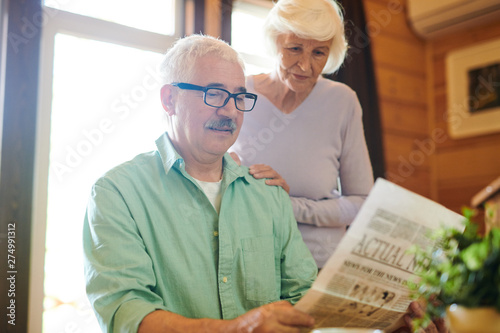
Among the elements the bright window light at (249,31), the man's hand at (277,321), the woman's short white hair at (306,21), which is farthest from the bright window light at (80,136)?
the man's hand at (277,321)

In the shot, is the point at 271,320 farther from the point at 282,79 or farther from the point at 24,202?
the point at 24,202

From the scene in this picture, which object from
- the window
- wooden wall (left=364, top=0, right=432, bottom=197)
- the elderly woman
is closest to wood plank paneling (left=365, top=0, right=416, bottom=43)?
wooden wall (left=364, top=0, right=432, bottom=197)

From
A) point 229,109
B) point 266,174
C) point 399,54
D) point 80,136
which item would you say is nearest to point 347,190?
point 266,174

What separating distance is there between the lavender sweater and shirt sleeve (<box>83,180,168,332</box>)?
0.68 m

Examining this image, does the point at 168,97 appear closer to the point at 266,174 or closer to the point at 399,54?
the point at 266,174

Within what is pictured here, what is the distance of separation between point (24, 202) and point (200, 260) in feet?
4.04

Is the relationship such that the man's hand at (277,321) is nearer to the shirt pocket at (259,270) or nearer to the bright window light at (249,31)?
the shirt pocket at (259,270)

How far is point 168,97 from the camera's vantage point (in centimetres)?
144

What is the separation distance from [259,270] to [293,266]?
0.11 m

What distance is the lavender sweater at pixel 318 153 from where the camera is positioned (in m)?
1.73

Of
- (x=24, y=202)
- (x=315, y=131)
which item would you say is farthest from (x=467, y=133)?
(x=24, y=202)

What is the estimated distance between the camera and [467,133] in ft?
11.5

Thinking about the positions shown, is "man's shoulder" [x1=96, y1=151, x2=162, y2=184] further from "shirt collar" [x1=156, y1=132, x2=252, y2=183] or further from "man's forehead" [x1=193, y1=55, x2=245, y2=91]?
"man's forehead" [x1=193, y1=55, x2=245, y2=91]

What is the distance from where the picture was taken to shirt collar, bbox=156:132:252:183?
1328 millimetres
